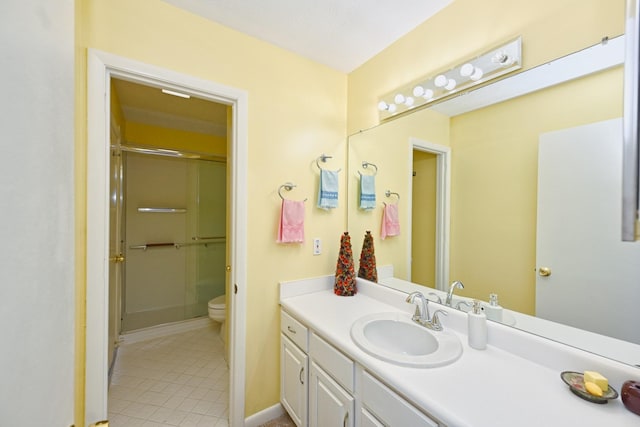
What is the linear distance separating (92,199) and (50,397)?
0.97 metres

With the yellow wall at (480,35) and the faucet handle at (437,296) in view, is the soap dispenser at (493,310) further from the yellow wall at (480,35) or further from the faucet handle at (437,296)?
the yellow wall at (480,35)

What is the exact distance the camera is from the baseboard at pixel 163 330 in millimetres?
2671

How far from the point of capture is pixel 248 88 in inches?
62.3

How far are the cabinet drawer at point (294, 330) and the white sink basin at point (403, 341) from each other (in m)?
0.33

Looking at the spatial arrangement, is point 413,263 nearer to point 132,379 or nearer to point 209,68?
point 209,68

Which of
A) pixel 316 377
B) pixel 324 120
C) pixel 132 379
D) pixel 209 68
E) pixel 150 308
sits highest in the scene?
pixel 209 68

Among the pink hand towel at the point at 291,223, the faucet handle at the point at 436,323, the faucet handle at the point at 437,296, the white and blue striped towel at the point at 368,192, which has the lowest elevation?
Answer: the faucet handle at the point at 436,323

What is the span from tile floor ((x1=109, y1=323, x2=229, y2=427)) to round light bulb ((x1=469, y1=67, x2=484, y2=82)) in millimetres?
2423

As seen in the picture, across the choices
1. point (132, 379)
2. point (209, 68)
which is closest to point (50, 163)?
point (209, 68)

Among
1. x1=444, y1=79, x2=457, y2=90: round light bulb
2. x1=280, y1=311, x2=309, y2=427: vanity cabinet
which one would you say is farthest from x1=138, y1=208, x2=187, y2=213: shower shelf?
x1=444, y1=79, x2=457, y2=90: round light bulb

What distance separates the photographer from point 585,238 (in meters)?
0.97

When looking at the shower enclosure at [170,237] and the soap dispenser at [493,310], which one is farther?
the shower enclosure at [170,237]

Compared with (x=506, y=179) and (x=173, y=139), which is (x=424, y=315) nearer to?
(x=506, y=179)

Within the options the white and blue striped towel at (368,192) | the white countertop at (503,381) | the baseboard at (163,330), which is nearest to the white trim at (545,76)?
the white and blue striped towel at (368,192)
